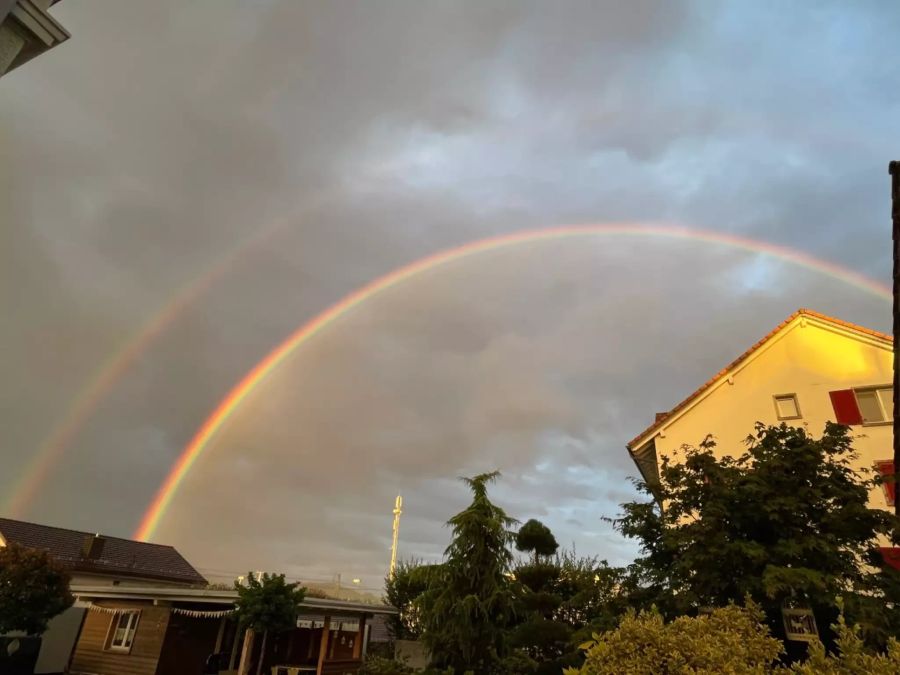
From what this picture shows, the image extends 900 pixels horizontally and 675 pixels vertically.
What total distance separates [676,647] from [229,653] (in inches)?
934

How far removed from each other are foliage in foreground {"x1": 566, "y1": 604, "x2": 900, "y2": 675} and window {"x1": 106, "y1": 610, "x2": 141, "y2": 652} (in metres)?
22.5

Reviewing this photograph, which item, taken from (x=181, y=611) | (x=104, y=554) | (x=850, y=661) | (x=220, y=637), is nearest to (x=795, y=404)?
(x=850, y=661)

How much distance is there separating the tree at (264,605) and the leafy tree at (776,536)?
11843 mm

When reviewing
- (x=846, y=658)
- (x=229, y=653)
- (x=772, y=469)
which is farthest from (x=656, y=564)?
(x=229, y=653)

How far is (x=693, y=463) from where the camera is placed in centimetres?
1159

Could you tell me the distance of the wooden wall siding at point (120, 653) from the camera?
20.0 meters

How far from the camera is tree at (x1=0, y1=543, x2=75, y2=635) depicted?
1966cm

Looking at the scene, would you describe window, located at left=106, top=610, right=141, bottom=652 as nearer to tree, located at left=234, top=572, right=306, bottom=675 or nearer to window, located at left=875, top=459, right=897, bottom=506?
tree, located at left=234, top=572, right=306, bottom=675

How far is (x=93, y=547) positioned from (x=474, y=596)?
33359 millimetres

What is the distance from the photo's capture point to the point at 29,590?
19828 mm

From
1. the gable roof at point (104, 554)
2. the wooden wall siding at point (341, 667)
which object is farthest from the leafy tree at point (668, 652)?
the gable roof at point (104, 554)

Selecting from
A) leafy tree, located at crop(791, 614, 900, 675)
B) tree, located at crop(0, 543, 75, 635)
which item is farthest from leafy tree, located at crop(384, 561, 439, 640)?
leafy tree, located at crop(791, 614, 900, 675)

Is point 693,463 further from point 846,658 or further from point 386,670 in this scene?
point 386,670

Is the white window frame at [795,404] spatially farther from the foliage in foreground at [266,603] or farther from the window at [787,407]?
the foliage in foreground at [266,603]
